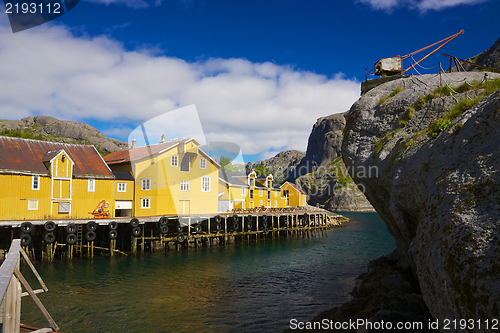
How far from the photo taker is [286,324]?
13.7 m

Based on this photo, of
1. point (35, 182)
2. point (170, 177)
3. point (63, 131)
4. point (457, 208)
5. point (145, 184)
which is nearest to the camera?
point (457, 208)

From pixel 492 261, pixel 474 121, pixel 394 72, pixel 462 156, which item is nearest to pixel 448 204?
pixel 462 156

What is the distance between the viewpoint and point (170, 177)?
38406 millimetres

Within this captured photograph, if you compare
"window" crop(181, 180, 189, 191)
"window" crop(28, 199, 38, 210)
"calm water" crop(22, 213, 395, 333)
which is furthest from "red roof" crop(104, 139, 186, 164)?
"calm water" crop(22, 213, 395, 333)

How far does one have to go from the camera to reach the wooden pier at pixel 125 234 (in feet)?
89.4

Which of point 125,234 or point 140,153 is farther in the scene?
point 140,153

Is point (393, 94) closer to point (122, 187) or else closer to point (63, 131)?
point (122, 187)

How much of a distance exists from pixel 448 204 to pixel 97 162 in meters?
35.9

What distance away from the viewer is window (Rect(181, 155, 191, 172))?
39656 millimetres

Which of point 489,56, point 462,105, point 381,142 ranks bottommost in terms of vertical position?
point 381,142

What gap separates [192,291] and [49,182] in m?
19.9

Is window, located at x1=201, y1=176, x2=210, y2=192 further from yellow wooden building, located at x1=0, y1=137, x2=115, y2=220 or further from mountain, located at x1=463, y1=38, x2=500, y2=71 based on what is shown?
mountain, located at x1=463, y1=38, x2=500, y2=71

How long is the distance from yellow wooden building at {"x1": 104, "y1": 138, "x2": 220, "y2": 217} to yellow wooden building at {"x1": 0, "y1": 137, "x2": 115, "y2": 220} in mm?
3473

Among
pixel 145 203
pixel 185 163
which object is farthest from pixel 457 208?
pixel 185 163
